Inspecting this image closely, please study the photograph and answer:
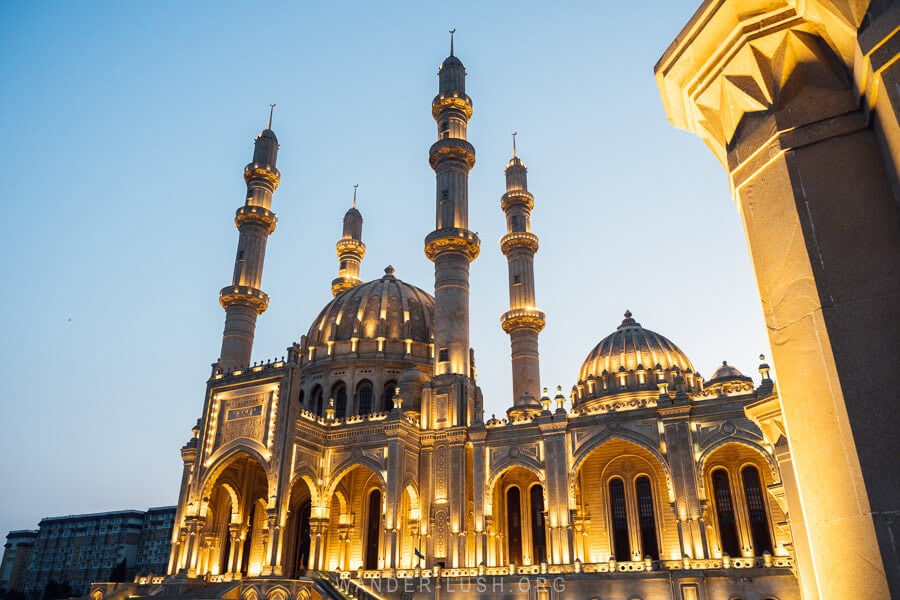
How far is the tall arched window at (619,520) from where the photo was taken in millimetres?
30281

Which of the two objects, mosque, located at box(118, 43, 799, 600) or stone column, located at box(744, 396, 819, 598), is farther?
mosque, located at box(118, 43, 799, 600)

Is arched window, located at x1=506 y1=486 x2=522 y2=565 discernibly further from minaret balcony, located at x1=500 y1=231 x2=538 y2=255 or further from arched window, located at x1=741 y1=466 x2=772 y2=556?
minaret balcony, located at x1=500 y1=231 x2=538 y2=255

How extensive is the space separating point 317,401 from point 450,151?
1809 centimetres

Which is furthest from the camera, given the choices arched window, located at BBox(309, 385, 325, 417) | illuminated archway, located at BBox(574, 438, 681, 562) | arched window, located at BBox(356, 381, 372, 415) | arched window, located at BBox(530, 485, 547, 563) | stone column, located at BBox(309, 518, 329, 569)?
arched window, located at BBox(309, 385, 325, 417)

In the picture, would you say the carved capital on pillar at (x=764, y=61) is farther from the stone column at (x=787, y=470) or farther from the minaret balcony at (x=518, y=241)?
the minaret balcony at (x=518, y=241)

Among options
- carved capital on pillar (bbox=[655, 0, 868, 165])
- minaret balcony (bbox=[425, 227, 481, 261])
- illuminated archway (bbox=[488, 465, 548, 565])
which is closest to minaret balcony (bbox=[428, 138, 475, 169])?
minaret balcony (bbox=[425, 227, 481, 261])

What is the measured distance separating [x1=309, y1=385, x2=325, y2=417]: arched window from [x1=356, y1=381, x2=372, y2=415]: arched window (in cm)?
235

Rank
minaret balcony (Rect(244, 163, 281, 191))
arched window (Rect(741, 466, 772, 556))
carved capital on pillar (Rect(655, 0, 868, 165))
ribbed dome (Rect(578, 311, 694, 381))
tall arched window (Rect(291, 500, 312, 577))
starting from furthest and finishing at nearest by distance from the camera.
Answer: minaret balcony (Rect(244, 163, 281, 191)) → ribbed dome (Rect(578, 311, 694, 381)) → tall arched window (Rect(291, 500, 312, 577)) → arched window (Rect(741, 466, 772, 556)) → carved capital on pillar (Rect(655, 0, 868, 165))

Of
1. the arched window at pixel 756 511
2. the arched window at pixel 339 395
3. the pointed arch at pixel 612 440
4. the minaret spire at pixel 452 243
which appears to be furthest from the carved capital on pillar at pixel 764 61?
the arched window at pixel 339 395

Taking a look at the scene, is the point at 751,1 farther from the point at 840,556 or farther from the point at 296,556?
the point at 296,556

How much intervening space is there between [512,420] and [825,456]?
2876 centimetres

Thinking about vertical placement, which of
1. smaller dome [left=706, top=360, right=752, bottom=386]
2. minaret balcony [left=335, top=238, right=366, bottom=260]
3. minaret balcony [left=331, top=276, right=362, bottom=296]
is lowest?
smaller dome [left=706, top=360, right=752, bottom=386]

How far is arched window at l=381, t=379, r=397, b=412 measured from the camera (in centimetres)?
4139

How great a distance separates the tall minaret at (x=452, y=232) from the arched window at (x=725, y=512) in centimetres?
1212
